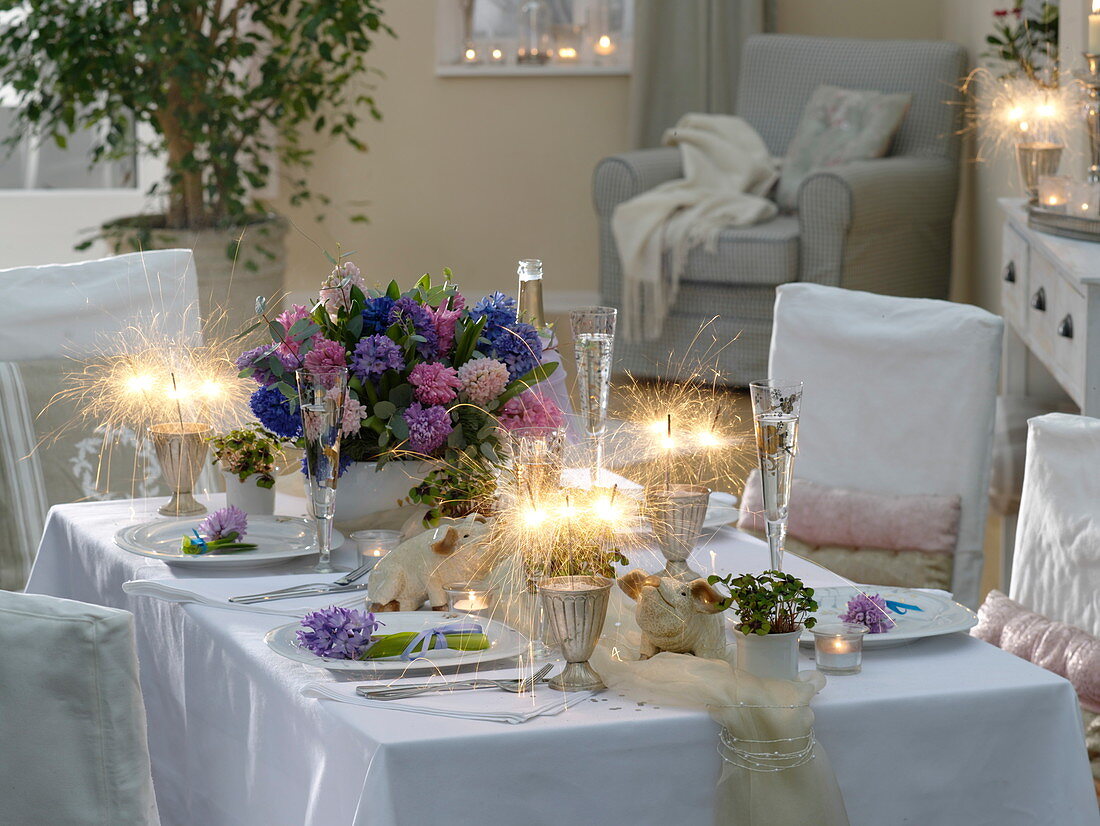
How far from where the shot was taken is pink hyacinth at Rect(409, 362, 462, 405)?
1.50m

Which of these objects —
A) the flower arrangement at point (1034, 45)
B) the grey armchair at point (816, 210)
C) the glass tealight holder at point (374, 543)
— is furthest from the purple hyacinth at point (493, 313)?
the grey armchair at point (816, 210)

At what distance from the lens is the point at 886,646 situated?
1.29 m

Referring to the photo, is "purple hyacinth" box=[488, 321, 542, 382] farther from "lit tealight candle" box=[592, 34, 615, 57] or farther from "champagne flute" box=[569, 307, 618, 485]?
"lit tealight candle" box=[592, 34, 615, 57]

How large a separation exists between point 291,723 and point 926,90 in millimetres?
4115

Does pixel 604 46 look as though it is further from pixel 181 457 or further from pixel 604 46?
pixel 181 457

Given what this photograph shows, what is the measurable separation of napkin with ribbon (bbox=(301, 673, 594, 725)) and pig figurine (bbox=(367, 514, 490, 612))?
0.19 meters

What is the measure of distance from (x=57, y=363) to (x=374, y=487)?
82 cm

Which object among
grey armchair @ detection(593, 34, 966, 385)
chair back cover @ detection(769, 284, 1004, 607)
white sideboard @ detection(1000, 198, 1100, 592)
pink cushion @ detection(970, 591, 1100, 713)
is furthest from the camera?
grey armchair @ detection(593, 34, 966, 385)

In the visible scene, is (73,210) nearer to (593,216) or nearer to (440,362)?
(593,216)

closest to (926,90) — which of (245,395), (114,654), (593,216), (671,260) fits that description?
(671,260)

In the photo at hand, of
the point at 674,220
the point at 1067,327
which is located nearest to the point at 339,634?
the point at 1067,327

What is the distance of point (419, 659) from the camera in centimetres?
122

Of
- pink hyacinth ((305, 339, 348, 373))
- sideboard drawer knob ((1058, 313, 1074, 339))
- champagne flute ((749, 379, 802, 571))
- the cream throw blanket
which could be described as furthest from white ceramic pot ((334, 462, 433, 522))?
the cream throw blanket

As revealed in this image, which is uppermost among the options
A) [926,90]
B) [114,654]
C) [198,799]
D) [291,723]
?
[926,90]
